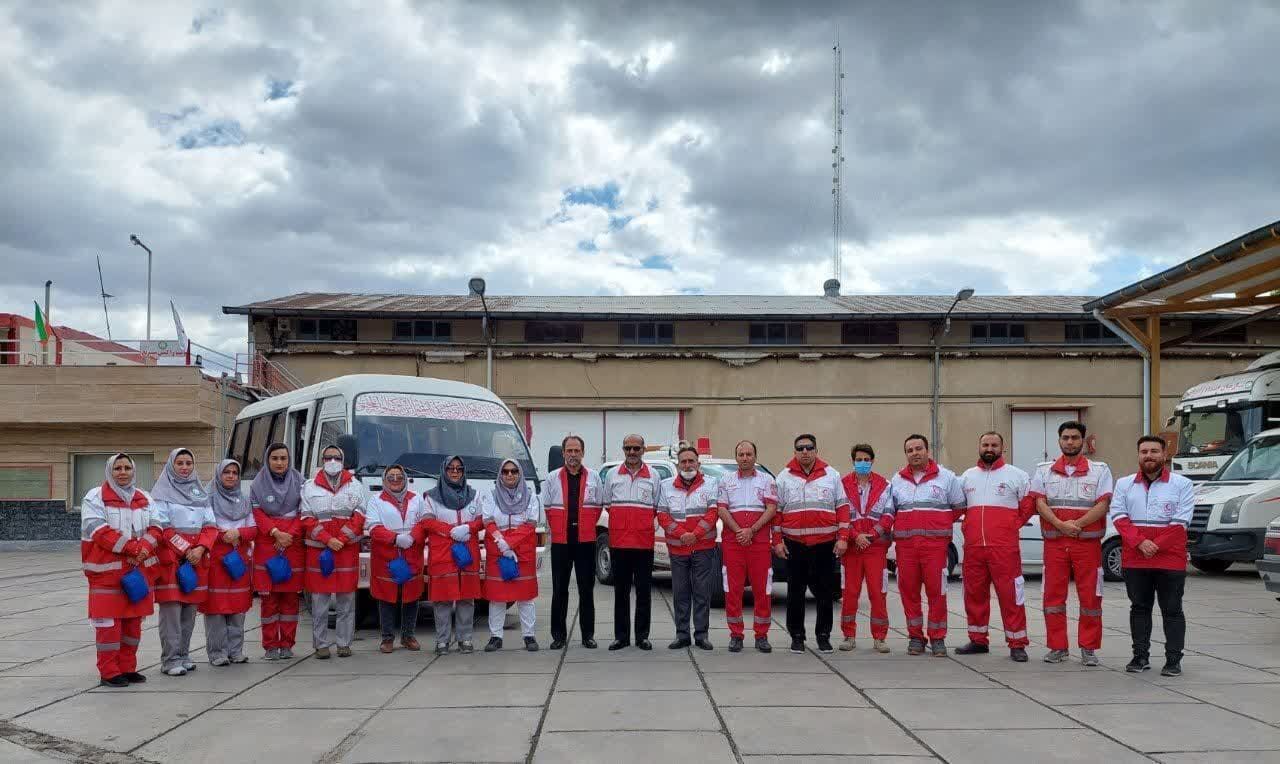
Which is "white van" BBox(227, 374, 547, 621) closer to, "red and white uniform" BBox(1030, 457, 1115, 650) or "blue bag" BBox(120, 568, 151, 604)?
"blue bag" BBox(120, 568, 151, 604)

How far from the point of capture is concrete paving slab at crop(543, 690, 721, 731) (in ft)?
20.4

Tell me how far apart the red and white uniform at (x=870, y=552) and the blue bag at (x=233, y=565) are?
4908 millimetres

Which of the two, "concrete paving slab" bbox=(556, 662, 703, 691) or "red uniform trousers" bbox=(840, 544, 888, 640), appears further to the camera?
"red uniform trousers" bbox=(840, 544, 888, 640)

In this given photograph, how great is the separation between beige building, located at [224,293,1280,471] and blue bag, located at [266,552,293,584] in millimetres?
19185

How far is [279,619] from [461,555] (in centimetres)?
161

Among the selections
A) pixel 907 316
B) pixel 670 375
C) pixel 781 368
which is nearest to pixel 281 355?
pixel 670 375

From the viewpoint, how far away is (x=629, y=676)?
25.6ft

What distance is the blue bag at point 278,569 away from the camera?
332 inches

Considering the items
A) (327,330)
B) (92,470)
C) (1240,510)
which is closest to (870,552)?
(1240,510)

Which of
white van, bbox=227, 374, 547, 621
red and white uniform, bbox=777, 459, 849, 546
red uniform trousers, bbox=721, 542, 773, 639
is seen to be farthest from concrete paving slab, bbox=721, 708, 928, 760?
white van, bbox=227, 374, 547, 621

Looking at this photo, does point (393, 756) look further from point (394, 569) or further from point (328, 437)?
point (328, 437)

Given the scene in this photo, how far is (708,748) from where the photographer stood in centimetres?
568

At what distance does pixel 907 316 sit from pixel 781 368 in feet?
12.0

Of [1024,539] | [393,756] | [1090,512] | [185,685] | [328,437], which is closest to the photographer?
[393,756]
